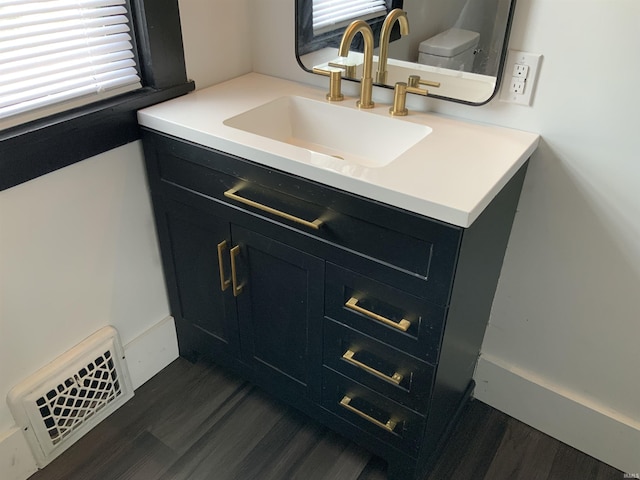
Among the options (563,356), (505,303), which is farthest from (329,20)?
(563,356)

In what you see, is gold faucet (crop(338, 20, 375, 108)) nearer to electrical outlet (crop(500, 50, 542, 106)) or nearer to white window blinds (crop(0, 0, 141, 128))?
electrical outlet (crop(500, 50, 542, 106))

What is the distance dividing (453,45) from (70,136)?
3.13 ft

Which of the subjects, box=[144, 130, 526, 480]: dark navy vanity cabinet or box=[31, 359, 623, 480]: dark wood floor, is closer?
box=[144, 130, 526, 480]: dark navy vanity cabinet

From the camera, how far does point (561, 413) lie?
5.27 ft

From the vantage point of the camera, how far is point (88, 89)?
1351mm

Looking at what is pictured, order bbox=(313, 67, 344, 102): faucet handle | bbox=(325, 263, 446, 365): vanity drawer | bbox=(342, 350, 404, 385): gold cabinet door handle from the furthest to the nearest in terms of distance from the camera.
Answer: bbox=(313, 67, 344, 102): faucet handle < bbox=(342, 350, 404, 385): gold cabinet door handle < bbox=(325, 263, 446, 365): vanity drawer

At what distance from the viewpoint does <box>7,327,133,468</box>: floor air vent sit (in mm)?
1434

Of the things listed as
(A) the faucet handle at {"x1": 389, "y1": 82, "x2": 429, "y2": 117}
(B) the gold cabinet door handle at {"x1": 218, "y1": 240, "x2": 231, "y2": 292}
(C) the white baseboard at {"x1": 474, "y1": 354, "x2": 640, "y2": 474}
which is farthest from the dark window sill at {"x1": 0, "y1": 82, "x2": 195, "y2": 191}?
(C) the white baseboard at {"x1": 474, "y1": 354, "x2": 640, "y2": 474}

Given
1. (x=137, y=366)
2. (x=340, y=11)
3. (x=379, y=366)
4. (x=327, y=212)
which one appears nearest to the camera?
(x=327, y=212)

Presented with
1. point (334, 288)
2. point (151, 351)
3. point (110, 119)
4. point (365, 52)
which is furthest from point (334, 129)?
point (151, 351)

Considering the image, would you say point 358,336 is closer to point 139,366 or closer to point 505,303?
point 505,303

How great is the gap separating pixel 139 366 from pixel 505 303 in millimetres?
1151

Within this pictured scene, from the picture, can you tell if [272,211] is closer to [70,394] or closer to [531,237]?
[531,237]

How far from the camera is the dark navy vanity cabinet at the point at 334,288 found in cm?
116
